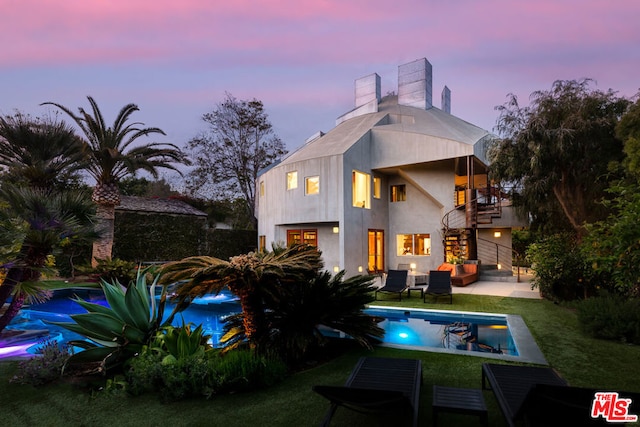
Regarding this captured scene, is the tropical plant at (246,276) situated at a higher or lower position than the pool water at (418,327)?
higher

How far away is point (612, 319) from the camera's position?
6.56 m

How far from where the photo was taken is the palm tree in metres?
16.3

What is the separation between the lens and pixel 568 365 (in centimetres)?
518

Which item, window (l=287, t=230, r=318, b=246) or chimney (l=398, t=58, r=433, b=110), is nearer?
window (l=287, t=230, r=318, b=246)

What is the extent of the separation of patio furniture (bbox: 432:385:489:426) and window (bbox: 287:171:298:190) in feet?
49.2

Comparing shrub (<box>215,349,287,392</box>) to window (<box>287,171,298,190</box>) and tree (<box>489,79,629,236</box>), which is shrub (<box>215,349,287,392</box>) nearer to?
tree (<box>489,79,629,236</box>)

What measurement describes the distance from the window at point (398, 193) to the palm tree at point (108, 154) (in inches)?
494

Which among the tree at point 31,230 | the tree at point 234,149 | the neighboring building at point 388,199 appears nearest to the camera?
the tree at point 31,230

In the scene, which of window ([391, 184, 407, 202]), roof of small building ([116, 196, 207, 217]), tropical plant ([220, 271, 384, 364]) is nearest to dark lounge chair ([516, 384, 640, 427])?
tropical plant ([220, 271, 384, 364])

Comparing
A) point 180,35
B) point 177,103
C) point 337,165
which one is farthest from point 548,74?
point 177,103

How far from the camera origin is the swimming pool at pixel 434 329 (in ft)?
20.0

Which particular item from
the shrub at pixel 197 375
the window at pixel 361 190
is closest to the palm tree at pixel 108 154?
the window at pixel 361 190

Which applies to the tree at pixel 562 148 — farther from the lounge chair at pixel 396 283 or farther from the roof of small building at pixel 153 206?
the roof of small building at pixel 153 206

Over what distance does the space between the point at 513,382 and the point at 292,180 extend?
50.4ft
